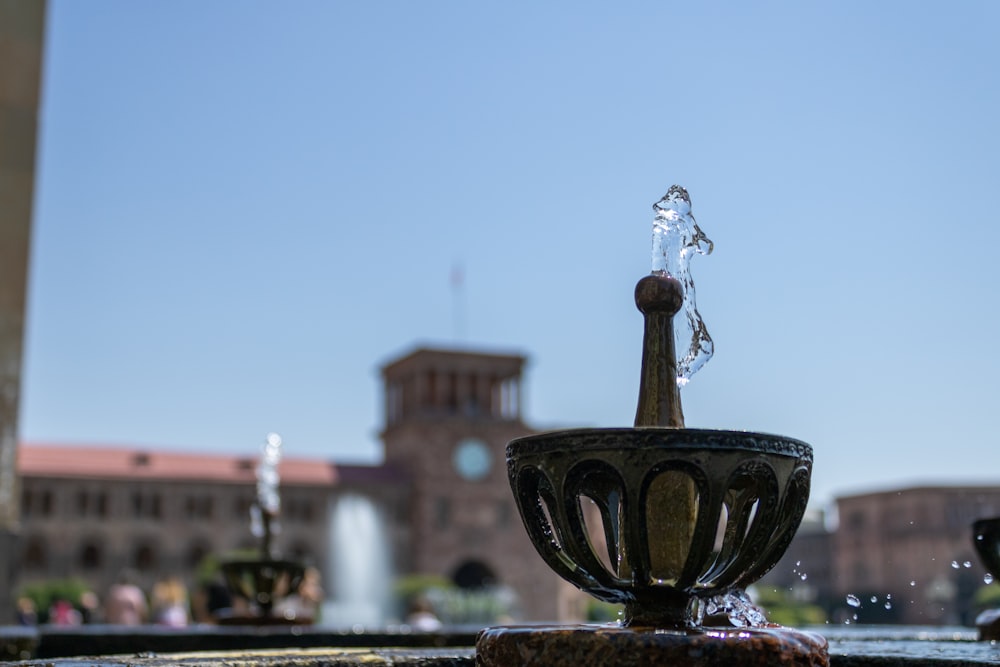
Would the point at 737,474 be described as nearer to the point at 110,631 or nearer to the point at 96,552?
the point at 110,631

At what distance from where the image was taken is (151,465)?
4800 cm

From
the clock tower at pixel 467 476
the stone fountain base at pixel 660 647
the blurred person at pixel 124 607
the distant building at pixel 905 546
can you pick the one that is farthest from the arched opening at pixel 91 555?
the stone fountain base at pixel 660 647

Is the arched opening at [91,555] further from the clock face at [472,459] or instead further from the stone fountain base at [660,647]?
the stone fountain base at [660,647]

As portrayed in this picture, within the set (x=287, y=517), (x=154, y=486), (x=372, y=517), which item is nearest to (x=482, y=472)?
(x=372, y=517)

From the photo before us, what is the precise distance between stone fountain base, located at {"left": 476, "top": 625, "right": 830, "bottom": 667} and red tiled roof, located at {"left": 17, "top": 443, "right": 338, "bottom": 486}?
149ft

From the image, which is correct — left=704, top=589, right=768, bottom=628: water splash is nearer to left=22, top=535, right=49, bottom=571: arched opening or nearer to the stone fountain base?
the stone fountain base

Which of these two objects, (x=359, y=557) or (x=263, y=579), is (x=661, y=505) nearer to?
(x=263, y=579)

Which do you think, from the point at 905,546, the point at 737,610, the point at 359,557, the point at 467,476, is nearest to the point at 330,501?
the point at 359,557

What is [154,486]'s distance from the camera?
47000mm

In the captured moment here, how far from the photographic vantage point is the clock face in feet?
163

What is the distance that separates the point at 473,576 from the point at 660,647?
158 feet

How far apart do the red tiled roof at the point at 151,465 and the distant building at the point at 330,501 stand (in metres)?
0.07

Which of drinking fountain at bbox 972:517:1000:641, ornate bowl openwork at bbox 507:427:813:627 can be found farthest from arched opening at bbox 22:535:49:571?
ornate bowl openwork at bbox 507:427:813:627

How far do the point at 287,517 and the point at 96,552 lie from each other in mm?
7218
